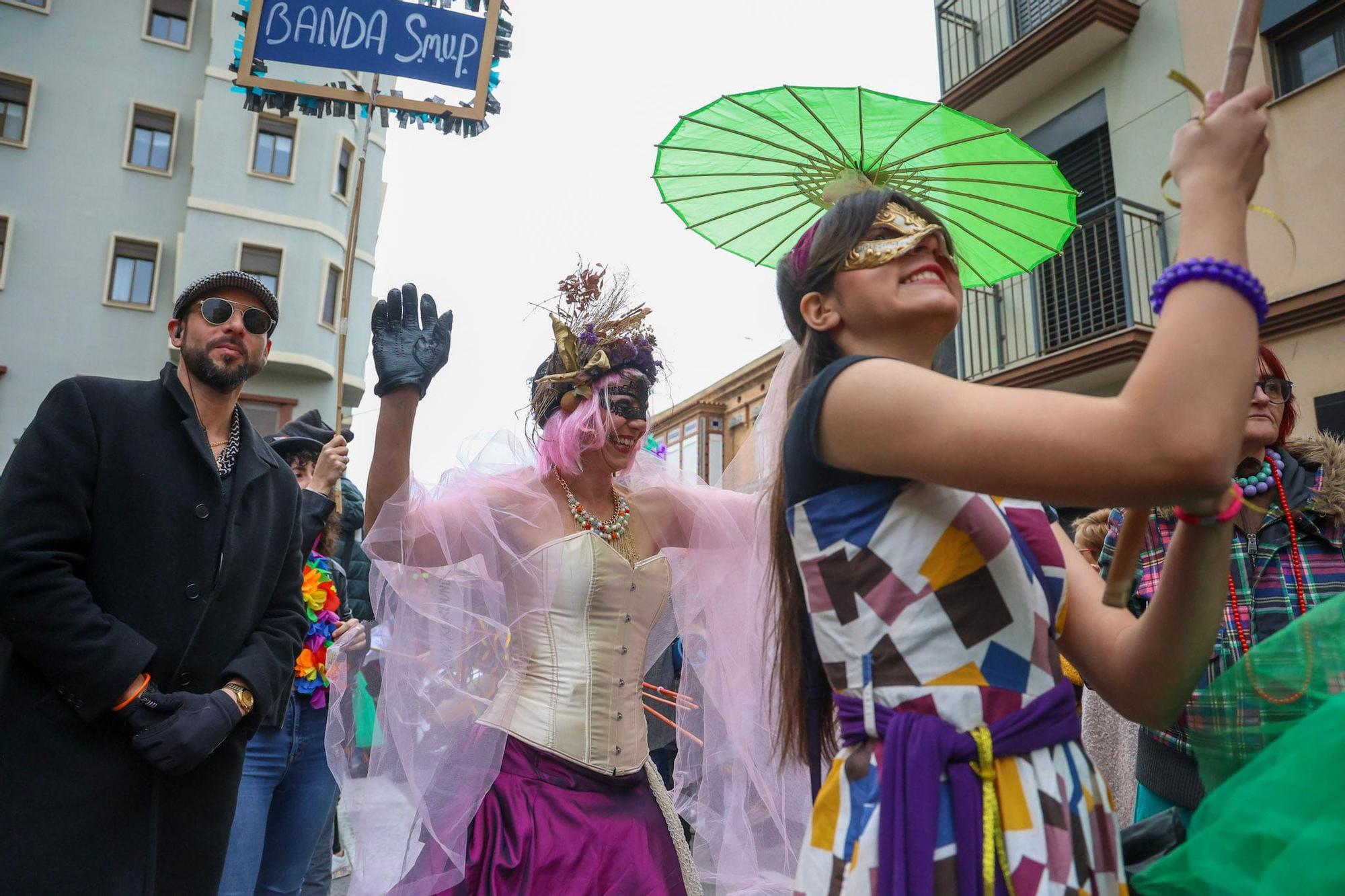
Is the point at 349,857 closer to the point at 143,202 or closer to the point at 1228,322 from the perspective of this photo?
the point at 1228,322

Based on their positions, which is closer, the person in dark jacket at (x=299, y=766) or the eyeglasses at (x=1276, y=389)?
the eyeglasses at (x=1276, y=389)

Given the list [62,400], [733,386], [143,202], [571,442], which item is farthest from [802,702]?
[143,202]

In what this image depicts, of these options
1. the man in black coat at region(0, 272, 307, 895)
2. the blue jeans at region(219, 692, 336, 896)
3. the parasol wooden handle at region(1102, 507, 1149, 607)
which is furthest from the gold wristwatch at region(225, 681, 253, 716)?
the parasol wooden handle at region(1102, 507, 1149, 607)

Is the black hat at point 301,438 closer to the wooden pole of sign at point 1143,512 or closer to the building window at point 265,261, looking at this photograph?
the wooden pole of sign at point 1143,512

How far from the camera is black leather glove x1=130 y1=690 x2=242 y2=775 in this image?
7.44 ft

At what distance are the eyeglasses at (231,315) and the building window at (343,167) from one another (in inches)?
687

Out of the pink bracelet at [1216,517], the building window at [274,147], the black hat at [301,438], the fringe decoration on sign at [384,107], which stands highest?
the building window at [274,147]

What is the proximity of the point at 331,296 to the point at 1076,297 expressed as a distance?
1474 centimetres

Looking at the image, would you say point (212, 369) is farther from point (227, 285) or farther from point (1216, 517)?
point (1216, 517)

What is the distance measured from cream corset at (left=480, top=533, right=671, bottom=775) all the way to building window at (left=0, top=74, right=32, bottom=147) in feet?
64.4

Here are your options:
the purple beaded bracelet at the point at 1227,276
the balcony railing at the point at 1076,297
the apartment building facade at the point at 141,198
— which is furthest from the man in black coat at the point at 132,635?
the apartment building facade at the point at 141,198

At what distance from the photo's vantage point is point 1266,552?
8.70ft

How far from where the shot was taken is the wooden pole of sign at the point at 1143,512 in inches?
41.1

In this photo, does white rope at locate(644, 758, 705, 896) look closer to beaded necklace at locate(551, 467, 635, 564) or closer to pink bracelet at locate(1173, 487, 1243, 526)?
beaded necklace at locate(551, 467, 635, 564)
